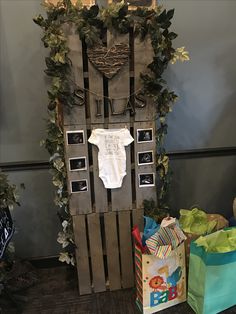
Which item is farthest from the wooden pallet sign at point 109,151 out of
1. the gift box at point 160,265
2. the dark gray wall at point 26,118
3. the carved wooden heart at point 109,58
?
the dark gray wall at point 26,118

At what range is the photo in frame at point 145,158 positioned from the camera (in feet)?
5.98

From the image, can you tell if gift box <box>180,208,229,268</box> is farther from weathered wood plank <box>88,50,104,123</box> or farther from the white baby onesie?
weathered wood plank <box>88,50,104,123</box>

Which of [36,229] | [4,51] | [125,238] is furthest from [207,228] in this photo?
[4,51]

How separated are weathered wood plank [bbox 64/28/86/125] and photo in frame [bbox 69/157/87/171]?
0.21 meters

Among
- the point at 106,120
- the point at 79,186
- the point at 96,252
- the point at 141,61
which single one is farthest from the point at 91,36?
the point at 96,252

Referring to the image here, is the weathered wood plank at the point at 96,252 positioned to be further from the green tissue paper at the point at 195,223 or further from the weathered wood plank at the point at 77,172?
the green tissue paper at the point at 195,223

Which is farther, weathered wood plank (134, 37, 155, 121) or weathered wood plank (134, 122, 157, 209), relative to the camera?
weathered wood plank (134, 122, 157, 209)

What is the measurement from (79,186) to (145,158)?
1.43ft

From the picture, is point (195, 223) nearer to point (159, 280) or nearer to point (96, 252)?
point (159, 280)

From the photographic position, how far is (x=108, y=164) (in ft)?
5.86

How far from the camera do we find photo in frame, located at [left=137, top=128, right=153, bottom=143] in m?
1.78

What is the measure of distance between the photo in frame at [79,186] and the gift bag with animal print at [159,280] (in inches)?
18.5

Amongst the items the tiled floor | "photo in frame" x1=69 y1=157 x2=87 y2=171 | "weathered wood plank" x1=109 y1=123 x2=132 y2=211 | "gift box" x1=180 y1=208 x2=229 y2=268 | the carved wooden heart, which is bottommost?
the tiled floor

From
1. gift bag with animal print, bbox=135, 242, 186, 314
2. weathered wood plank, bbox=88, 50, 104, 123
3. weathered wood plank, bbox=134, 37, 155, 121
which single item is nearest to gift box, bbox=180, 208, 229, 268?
gift bag with animal print, bbox=135, 242, 186, 314
